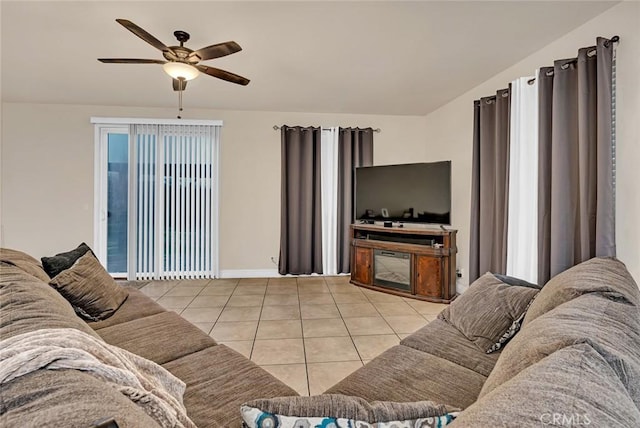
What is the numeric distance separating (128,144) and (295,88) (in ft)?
8.67

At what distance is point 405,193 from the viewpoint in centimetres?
432

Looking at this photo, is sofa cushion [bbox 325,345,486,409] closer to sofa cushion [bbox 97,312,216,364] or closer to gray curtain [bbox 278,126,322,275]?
sofa cushion [bbox 97,312,216,364]

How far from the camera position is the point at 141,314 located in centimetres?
215

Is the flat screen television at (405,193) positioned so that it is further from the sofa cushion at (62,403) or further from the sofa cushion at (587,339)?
the sofa cushion at (62,403)

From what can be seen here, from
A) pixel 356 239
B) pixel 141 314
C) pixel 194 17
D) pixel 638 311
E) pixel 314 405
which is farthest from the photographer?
pixel 356 239

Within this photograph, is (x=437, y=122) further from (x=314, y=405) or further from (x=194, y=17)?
(x=314, y=405)

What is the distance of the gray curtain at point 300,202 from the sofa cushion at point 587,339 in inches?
160

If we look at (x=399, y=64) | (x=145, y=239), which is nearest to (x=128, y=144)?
(x=145, y=239)

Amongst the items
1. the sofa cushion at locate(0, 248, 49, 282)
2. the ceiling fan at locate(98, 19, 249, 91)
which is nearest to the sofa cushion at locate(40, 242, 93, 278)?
the sofa cushion at locate(0, 248, 49, 282)

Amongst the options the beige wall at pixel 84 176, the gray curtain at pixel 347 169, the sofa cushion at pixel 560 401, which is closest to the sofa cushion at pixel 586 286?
the sofa cushion at pixel 560 401

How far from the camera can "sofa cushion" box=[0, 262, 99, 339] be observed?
3.20 ft

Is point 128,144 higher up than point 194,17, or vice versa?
point 194,17

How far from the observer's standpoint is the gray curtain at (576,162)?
2139mm

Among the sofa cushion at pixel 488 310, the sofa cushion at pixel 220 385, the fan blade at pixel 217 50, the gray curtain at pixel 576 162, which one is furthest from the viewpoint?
the fan blade at pixel 217 50
